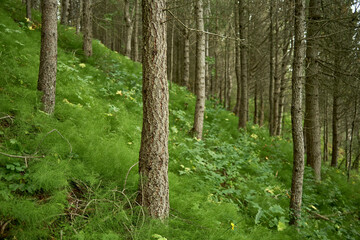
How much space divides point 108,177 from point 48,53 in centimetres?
286

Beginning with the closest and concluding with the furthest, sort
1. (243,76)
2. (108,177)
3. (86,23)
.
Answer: (108,177)
(86,23)
(243,76)

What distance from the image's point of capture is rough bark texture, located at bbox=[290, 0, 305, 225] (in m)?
4.23

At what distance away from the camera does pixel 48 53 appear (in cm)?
432

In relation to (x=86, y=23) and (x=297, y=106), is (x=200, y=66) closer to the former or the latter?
(x=297, y=106)

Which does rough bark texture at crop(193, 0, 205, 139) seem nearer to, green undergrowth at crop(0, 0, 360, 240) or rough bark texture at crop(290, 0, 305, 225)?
green undergrowth at crop(0, 0, 360, 240)

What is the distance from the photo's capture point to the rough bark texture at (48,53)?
4.30m

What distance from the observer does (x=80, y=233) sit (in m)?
2.31

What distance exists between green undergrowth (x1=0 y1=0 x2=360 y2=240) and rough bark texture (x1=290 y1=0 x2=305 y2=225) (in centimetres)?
46

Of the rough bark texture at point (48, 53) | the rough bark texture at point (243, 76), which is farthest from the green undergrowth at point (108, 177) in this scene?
the rough bark texture at point (243, 76)

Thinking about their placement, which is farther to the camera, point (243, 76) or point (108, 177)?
point (243, 76)

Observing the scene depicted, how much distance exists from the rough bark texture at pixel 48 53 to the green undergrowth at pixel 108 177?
0.21m

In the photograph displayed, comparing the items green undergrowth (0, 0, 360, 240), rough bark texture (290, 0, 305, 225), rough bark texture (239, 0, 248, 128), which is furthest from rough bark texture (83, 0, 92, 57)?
rough bark texture (290, 0, 305, 225)

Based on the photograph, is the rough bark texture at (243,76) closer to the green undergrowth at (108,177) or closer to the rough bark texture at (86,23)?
the green undergrowth at (108,177)

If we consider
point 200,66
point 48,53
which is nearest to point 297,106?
point 200,66
